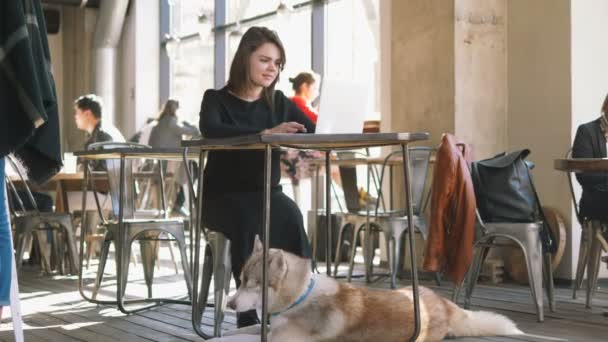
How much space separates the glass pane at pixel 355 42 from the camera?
8078 millimetres

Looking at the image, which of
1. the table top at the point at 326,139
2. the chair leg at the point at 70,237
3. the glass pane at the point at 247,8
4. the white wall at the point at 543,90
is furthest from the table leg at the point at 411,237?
the glass pane at the point at 247,8

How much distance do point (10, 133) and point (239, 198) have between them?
38.5 inches

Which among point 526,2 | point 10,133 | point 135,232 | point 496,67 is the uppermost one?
point 526,2

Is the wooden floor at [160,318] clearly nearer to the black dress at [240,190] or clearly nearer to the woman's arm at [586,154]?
the black dress at [240,190]

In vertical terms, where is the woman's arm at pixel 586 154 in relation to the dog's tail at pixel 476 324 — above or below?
above

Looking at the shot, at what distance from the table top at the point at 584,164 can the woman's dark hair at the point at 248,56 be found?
4.16 feet

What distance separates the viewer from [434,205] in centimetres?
368

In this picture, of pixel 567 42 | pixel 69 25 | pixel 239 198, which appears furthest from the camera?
pixel 69 25

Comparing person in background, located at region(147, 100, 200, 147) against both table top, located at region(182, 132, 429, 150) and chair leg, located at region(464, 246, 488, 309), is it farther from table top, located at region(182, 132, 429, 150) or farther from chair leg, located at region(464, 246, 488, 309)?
table top, located at region(182, 132, 429, 150)

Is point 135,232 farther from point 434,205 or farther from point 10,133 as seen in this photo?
point 10,133

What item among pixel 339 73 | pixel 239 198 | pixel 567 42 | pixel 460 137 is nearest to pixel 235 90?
pixel 239 198

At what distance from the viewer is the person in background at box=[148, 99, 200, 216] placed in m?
7.84

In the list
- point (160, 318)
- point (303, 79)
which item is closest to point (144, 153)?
point (160, 318)

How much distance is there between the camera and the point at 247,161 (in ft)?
9.95
